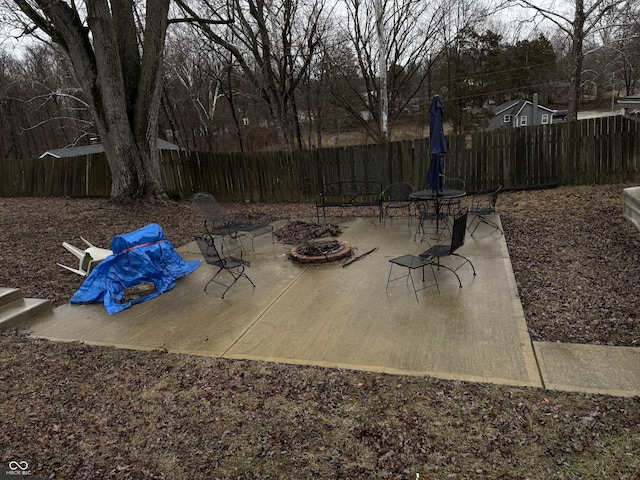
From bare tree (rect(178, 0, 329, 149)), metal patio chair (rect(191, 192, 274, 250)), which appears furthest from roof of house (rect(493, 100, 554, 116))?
metal patio chair (rect(191, 192, 274, 250))

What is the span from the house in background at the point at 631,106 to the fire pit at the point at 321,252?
5.09 m

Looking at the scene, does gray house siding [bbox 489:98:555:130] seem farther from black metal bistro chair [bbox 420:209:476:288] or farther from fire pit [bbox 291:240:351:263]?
black metal bistro chair [bbox 420:209:476:288]

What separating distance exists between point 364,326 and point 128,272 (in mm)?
2978

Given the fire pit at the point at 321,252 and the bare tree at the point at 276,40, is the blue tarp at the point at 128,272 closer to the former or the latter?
the fire pit at the point at 321,252

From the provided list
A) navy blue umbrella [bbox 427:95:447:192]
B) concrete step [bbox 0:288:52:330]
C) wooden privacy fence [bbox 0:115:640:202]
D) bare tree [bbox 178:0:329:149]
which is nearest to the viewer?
concrete step [bbox 0:288:52:330]

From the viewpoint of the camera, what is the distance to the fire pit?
17.9ft

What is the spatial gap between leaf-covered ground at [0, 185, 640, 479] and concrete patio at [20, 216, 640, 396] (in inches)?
7.3

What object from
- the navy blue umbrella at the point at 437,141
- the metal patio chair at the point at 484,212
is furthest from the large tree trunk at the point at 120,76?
the metal patio chair at the point at 484,212

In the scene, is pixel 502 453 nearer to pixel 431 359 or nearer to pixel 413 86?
pixel 431 359

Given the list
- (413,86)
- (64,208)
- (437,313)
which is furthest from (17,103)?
(437,313)

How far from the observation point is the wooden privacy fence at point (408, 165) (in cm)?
888

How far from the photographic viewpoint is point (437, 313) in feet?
12.2

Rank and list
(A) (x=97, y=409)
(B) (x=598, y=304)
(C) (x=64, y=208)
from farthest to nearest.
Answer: (C) (x=64, y=208) → (B) (x=598, y=304) → (A) (x=97, y=409)

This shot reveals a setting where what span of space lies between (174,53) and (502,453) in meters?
27.1
